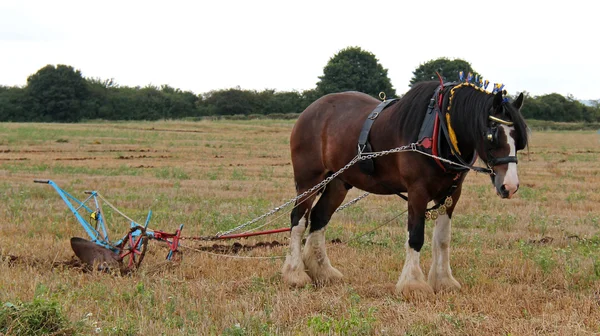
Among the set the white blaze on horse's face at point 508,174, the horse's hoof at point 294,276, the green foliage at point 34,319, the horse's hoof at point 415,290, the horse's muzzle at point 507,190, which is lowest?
the horse's hoof at point 294,276

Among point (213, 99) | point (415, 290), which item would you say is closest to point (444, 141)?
point (415, 290)

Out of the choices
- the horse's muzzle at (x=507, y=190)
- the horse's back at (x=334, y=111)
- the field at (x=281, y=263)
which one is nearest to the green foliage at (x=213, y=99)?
the field at (x=281, y=263)

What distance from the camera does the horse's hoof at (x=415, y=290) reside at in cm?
548

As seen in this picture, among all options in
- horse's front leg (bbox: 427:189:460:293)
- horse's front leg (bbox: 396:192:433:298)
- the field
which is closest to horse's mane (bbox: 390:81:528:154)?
horse's front leg (bbox: 396:192:433:298)

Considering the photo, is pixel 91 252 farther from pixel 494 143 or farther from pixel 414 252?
pixel 494 143

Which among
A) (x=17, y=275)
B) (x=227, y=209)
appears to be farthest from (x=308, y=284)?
(x=227, y=209)

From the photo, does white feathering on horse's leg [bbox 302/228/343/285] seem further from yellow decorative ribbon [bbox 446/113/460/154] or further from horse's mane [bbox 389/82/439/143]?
yellow decorative ribbon [bbox 446/113/460/154]

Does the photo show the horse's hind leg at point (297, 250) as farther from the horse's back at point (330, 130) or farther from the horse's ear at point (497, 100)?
the horse's ear at point (497, 100)

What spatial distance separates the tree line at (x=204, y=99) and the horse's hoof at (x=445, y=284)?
55.6 meters

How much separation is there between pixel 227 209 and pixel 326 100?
4.49 meters

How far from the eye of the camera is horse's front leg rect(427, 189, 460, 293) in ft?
19.4

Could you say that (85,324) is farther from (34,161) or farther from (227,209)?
(34,161)

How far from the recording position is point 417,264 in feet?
18.6

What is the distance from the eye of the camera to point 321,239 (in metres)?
6.73
